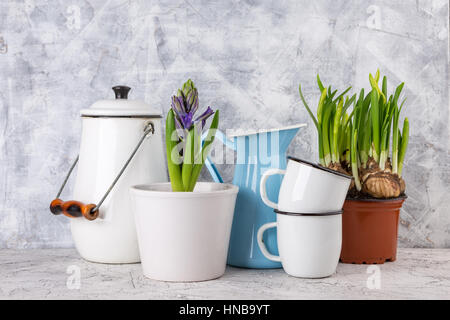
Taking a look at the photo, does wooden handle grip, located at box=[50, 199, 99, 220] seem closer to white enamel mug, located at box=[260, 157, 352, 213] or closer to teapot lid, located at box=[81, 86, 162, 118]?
teapot lid, located at box=[81, 86, 162, 118]

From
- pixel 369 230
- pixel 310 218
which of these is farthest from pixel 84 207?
pixel 369 230

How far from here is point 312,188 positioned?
0.80 meters

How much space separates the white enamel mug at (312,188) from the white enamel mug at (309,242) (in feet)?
0.04

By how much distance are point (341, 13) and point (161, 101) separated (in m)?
0.43

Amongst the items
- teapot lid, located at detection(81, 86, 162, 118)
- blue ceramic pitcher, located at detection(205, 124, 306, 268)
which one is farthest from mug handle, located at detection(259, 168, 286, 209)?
teapot lid, located at detection(81, 86, 162, 118)

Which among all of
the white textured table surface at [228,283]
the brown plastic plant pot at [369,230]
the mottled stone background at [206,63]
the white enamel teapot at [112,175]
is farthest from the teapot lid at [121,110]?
the brown plastic plant pot at [369,230]

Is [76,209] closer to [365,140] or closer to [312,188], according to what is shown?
[312,188]

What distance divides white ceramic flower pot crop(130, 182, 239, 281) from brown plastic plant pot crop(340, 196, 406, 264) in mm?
239

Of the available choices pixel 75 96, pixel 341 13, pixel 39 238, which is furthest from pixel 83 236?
pixel 341 13

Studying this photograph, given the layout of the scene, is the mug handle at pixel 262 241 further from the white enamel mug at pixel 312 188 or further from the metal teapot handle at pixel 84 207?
the metal teapot handle at pixel 84 207

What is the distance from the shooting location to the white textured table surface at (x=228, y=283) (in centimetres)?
74

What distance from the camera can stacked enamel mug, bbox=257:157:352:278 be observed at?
2.63 feet

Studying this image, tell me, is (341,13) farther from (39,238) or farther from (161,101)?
(39,238)

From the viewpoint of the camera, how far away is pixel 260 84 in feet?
3.54
